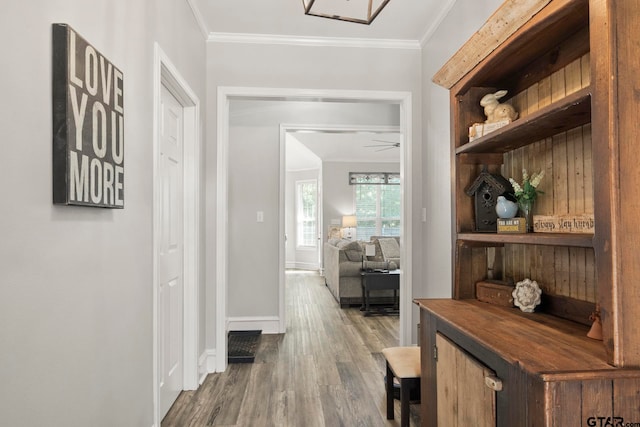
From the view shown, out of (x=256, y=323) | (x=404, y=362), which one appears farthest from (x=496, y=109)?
(x=256, y=323)

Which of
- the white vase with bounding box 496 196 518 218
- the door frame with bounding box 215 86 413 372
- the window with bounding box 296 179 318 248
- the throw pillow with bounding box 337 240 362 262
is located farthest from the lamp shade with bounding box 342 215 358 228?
the white vase with bounding box 496 196 518 218

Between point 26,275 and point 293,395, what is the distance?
2.08m

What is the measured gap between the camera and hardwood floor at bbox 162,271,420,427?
2352 millimetres

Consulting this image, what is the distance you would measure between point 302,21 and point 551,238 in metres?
2.45

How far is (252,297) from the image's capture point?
4270mm

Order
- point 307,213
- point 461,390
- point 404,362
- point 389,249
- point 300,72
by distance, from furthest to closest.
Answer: point 307,213
point 389,249
point 300,72
point 404,362
point 461,390

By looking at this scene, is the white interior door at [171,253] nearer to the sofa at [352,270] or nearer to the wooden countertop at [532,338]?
the wooden countertop at [532,338]

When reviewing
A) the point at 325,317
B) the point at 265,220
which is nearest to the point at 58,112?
the point at 265,220

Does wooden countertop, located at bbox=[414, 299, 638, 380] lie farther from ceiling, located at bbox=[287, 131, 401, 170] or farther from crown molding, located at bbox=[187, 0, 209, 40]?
ceiling, located at bbox=[287, 131, 401, 170]

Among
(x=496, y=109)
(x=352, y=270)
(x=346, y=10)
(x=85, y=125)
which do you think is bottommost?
(x=352, y=270)

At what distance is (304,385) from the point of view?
2.84 meters

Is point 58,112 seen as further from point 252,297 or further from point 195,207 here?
point 252,297

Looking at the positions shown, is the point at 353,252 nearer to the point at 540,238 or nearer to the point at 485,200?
the point at 485,200

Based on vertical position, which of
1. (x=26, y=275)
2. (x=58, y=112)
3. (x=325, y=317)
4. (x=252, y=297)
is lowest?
(x=325, y=317)
